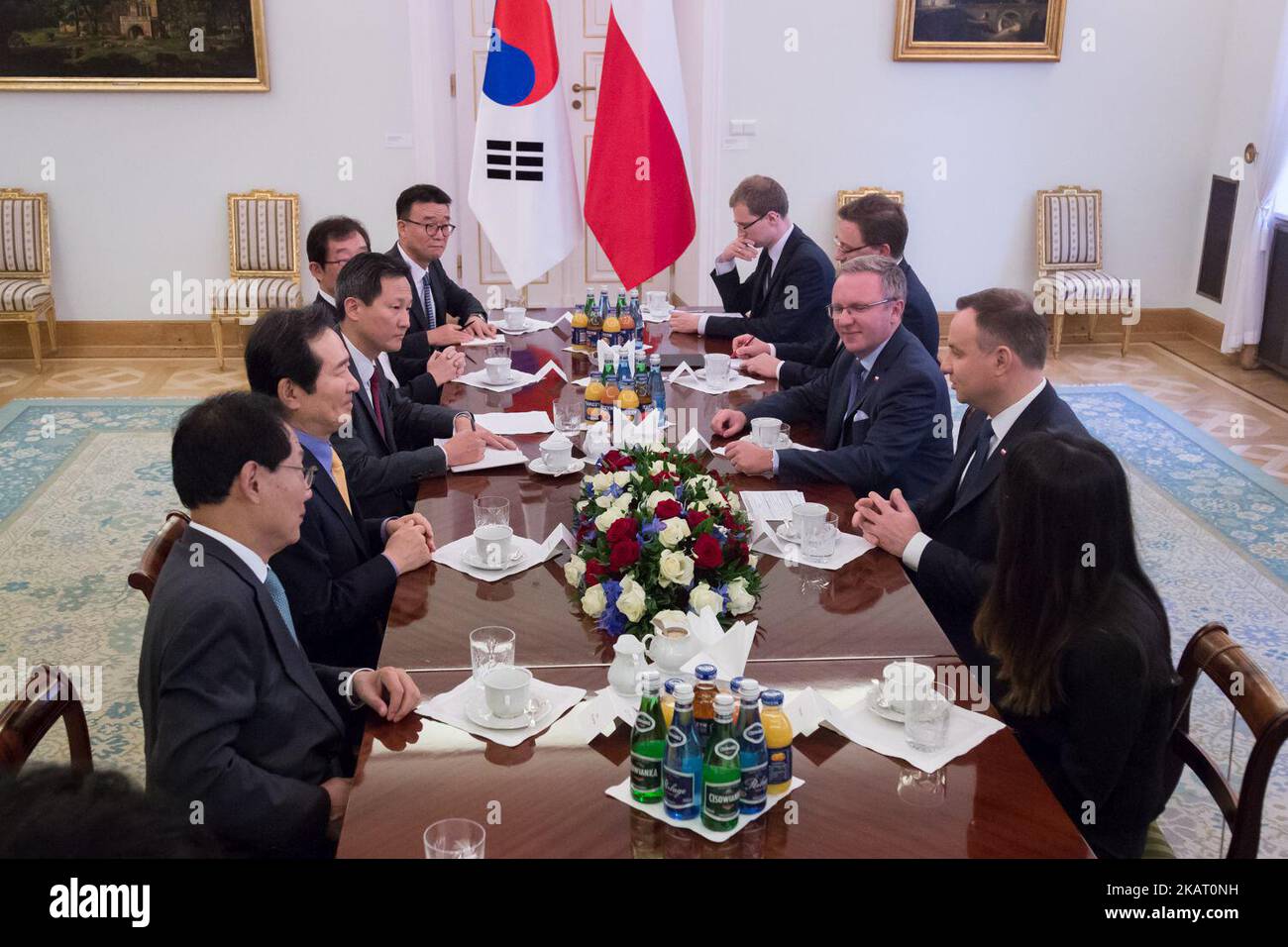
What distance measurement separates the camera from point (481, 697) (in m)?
2.35

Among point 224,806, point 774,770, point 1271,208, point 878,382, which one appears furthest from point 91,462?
point 1271,208

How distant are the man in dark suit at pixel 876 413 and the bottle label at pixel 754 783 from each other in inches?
66.9

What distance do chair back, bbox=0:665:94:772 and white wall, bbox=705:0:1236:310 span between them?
21.3 ft

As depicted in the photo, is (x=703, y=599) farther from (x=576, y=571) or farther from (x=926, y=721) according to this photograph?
(x=926, y=721)

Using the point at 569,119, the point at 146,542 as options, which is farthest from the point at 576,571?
the point at 569,119

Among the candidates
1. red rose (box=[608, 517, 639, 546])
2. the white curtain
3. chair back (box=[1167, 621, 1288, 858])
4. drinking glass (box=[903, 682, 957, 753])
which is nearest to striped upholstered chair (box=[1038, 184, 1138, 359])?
the white curtain

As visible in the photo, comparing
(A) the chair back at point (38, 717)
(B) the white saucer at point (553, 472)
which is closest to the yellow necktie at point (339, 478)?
(B) the white saucer at point (553, 472)

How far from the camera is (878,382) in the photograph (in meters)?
3.87

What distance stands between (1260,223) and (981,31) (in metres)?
2.17

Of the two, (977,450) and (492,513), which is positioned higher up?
(977,450)

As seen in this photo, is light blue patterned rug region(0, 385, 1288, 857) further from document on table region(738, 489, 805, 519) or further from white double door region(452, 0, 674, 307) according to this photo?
white double door region(452, 0, 674, 307)

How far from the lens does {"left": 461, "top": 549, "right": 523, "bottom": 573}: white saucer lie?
2.94 meters

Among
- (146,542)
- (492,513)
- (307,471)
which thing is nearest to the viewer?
(307,471)

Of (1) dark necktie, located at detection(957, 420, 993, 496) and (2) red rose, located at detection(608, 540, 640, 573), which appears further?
(1) dark necktie, located at detection(957, 420, 993, 496)
